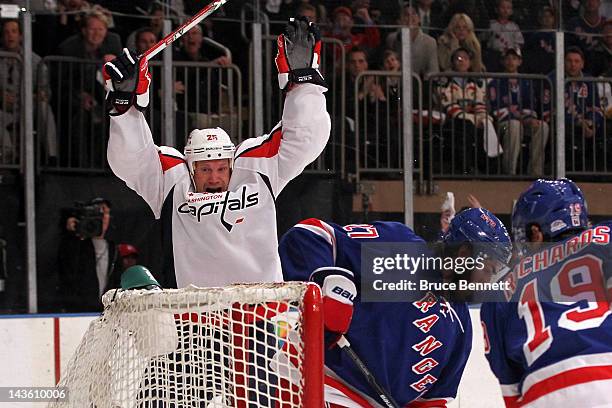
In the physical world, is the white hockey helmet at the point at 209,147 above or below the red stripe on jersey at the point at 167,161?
above

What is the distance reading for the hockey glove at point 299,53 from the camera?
296 cm

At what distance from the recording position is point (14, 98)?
13.5 feet

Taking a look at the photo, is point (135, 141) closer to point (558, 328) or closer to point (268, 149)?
point (268, 149)

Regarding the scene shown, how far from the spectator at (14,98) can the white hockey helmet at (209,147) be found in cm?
127

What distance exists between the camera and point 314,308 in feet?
6.69

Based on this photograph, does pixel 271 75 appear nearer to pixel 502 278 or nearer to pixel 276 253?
pixel 276 253

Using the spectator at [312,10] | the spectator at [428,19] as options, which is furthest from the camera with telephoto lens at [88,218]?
the spectator at [428,19]

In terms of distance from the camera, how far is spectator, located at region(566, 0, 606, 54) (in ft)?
14.4

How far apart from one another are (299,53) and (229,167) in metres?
0.34

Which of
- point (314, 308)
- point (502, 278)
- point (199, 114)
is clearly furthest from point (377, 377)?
point (199, 114)

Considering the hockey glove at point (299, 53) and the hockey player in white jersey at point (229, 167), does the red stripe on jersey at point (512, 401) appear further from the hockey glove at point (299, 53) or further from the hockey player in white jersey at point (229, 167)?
the hockey glove at point (299, 53)

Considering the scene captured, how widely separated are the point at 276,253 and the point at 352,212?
3.89 ft

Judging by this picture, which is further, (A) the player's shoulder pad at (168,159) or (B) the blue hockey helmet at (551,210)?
(A) the player's shoulder pad at (168,159)

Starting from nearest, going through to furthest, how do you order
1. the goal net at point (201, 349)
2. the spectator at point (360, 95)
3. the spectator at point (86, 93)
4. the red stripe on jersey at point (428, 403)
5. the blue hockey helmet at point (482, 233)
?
the goal net at point (201, 349)
the blue hockey helmet at point (482, 233)
the red stripe on jersey at point (428, 403)
the spectator at point (86, 93)
the spectator at point (360, 95)
